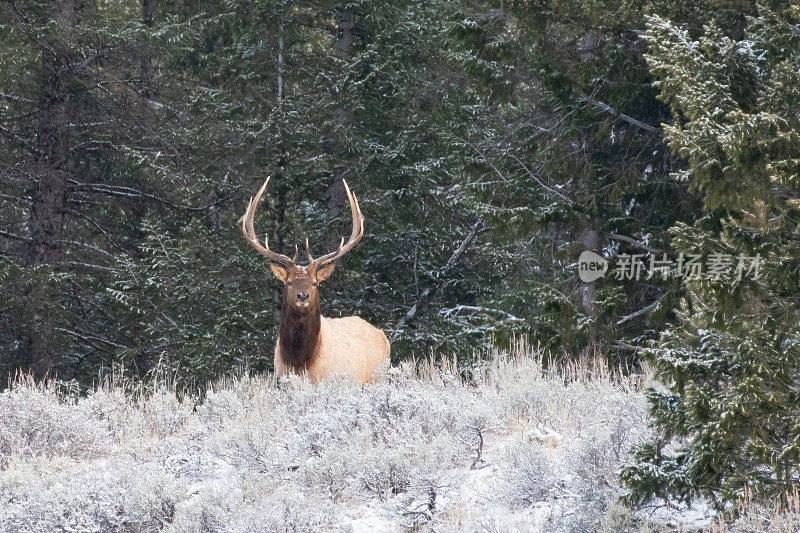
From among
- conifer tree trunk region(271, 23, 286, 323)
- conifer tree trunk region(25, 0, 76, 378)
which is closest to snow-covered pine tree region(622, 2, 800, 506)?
conifer tree trunk region(271, 23, 286, 323)

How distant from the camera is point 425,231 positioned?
709 inches

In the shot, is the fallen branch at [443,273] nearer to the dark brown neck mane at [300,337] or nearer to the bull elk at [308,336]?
the bull elk at [308,336]

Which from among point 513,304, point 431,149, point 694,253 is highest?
point 431,149

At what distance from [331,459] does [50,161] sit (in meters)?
11.2

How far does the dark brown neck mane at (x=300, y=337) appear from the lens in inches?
402

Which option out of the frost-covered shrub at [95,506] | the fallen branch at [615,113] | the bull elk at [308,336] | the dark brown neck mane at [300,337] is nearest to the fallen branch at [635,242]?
the fallen branch at [615,113]

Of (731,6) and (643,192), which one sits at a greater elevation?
(731,6)

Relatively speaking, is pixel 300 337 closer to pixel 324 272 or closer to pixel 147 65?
pixel 324 272

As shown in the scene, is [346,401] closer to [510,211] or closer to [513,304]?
[510,211]

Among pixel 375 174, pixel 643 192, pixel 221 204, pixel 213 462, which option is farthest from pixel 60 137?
pixel 213 462

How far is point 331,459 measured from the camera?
→ 608 cm

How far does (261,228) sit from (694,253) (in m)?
13.5

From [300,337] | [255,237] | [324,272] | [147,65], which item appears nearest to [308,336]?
[300,337]

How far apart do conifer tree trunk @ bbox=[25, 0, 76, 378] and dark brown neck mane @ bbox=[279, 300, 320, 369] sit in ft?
21.2
